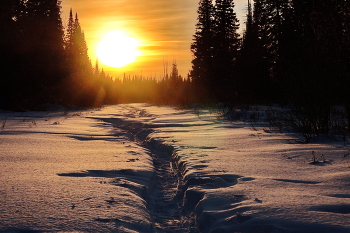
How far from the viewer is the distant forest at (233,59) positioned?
630 centimetres

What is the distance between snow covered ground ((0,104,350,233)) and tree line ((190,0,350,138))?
1523 mm

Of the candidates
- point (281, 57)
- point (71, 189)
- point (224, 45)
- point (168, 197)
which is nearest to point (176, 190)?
point (168, 197)

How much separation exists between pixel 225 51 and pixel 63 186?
2786 cm

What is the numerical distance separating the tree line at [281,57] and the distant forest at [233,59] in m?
0.02

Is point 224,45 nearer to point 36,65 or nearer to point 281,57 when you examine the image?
point 36,65

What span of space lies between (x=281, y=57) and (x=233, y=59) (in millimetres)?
23826

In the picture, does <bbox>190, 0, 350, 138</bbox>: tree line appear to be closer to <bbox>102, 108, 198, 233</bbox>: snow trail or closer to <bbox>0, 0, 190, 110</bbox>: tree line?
<bbox>102, 108, 198, 233</bbox>: snow trail

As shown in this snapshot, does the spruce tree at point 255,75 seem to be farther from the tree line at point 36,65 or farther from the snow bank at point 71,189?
the snow bank at point 71,189

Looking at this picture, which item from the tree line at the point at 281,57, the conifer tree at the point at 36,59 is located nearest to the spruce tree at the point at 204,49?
the tree line at the point at 281,57

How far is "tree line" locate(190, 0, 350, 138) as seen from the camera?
6258mm

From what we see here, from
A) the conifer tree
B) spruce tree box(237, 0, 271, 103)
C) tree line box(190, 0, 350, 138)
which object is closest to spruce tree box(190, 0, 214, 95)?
tree line box(190, 0, 350, 138)

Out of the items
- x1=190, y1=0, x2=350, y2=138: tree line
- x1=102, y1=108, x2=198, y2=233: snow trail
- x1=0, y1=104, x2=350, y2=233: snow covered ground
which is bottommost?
x1=102, y1=108, x2=198, y2=233: snow trail

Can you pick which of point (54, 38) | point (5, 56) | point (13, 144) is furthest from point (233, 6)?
point (13, 144)

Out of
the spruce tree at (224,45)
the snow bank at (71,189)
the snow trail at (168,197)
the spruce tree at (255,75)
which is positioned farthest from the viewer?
the spruce tree at (224,45)
